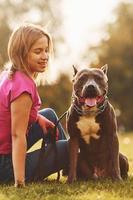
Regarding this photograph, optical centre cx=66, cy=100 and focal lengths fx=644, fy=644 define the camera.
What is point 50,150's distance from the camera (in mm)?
8141

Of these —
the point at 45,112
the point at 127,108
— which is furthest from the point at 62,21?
the point at 45,112

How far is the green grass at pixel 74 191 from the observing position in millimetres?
6656

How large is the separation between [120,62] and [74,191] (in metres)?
37.8

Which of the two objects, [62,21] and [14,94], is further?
[62,21]

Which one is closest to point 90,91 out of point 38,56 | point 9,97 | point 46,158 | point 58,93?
point 38,56

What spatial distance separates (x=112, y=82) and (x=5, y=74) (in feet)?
117

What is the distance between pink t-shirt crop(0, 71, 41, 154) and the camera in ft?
23.6

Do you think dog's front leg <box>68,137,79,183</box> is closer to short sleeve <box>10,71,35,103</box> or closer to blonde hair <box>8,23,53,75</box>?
short sleeve <box>10,71,35,103</box>

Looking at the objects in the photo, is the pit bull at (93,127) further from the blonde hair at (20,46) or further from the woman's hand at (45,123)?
the blonde hair at (20,46)

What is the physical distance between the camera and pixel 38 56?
7.48m

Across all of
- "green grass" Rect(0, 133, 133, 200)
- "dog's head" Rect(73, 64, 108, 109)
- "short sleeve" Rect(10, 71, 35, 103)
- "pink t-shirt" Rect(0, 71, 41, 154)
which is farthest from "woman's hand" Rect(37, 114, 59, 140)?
"short sleeve" Rect(10, 71, 35, 103)

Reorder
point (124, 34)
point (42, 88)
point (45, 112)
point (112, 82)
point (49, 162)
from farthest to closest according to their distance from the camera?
point (124, 34)
point (112, 82)
point (42, 88)
point (45, 112)
point (49, 162)

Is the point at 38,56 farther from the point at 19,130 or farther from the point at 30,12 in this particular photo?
the point at 30,12

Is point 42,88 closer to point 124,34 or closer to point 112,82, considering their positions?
point 112,82
